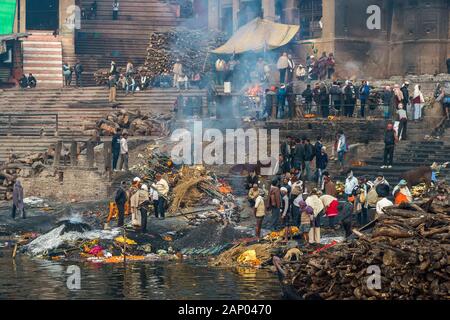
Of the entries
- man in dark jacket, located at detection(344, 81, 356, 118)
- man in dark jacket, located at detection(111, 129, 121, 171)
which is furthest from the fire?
man in dark jacket, located at detection(111, 129, 121, 171)

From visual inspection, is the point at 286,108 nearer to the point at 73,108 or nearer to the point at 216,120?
the point at 216,120

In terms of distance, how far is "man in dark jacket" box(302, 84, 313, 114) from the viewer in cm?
4488

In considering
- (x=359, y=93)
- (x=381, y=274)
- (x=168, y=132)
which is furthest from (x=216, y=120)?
(x=381, y=274)

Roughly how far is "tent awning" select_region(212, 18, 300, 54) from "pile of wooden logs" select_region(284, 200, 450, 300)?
25560 millimetres

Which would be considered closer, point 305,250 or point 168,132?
point 305,250

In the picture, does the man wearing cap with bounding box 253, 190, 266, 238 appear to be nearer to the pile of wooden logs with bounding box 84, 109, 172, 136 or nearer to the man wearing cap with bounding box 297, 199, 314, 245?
the man wearing cap with bounding box 297, 199, 314, 245

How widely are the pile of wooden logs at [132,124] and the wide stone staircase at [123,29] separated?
37.9 ft

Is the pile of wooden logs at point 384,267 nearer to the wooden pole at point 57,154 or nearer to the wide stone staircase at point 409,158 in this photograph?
the wide stone staircase at point 409,158

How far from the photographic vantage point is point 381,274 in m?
26.5

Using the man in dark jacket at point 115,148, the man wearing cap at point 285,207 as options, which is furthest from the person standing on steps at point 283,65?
the man wearing cap at point 285,207

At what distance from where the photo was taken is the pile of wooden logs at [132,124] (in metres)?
46.8

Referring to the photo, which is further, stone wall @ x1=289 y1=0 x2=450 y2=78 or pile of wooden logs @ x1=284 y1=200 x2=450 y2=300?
stone wall @ x1=289 y1=0 x2=450 y2=78

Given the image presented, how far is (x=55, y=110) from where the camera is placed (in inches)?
2021
